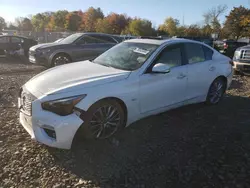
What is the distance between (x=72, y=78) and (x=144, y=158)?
5.01ft

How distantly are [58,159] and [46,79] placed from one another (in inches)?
47.7

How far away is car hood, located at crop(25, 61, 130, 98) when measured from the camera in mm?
3307

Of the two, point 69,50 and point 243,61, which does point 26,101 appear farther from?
point 243,61

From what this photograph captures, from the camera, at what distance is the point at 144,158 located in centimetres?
330

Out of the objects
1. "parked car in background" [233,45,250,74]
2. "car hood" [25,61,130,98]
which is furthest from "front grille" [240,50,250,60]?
"car hood" [25,61,130,98]

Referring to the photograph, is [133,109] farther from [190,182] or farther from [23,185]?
[23,185]

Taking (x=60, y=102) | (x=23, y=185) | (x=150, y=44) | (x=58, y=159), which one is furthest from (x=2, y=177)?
(x=150, y=44)

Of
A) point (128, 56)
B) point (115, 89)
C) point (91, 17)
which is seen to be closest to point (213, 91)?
point (128, 56)

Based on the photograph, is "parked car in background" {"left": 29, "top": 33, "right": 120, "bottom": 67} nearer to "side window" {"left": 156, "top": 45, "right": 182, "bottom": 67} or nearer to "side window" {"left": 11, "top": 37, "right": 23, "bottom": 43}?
"side window" {"left": 11, "top": 37, "right": 23, "bottom": 43}

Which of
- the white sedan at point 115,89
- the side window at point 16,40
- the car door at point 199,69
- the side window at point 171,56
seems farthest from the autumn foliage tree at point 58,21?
the side window at point 171,56

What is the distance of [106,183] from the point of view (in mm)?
2791

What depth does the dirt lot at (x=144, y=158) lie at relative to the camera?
2.85 metres

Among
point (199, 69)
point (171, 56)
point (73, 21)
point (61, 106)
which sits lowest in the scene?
point (61, 106)

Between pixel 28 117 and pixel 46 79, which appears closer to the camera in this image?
pixel 28 117
